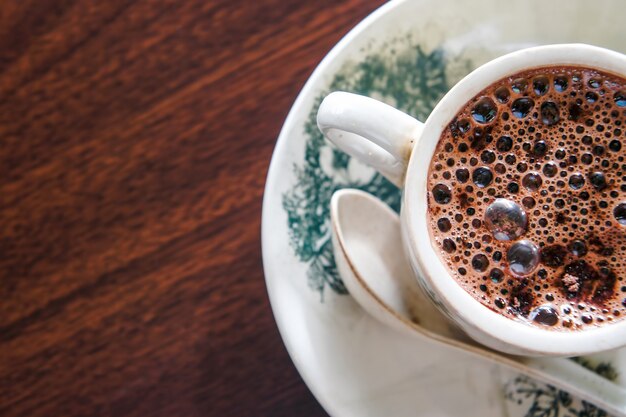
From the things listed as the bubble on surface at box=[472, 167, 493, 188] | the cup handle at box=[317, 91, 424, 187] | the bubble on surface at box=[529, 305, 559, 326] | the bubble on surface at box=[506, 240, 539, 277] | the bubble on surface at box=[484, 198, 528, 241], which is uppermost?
the cup handle at box=[317, 91, 424, 187]

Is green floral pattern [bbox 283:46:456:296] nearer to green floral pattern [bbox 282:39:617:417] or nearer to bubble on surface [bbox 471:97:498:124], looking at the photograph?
green floral pattern [bbox 282:39:617:417]

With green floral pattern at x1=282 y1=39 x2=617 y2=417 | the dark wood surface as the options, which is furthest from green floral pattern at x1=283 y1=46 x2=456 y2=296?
the dark wood surface

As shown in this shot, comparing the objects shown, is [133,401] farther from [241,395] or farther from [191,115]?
[191,115]

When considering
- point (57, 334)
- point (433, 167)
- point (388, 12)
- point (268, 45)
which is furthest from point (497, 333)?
point (57, 334)

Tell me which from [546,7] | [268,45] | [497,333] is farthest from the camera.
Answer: [268,45]

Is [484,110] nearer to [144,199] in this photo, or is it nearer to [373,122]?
[373,122]

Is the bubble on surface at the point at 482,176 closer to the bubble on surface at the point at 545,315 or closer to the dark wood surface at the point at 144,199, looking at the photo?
the bubble on surface at the point at 545,315

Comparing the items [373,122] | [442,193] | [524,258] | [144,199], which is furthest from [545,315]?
[144,199]
